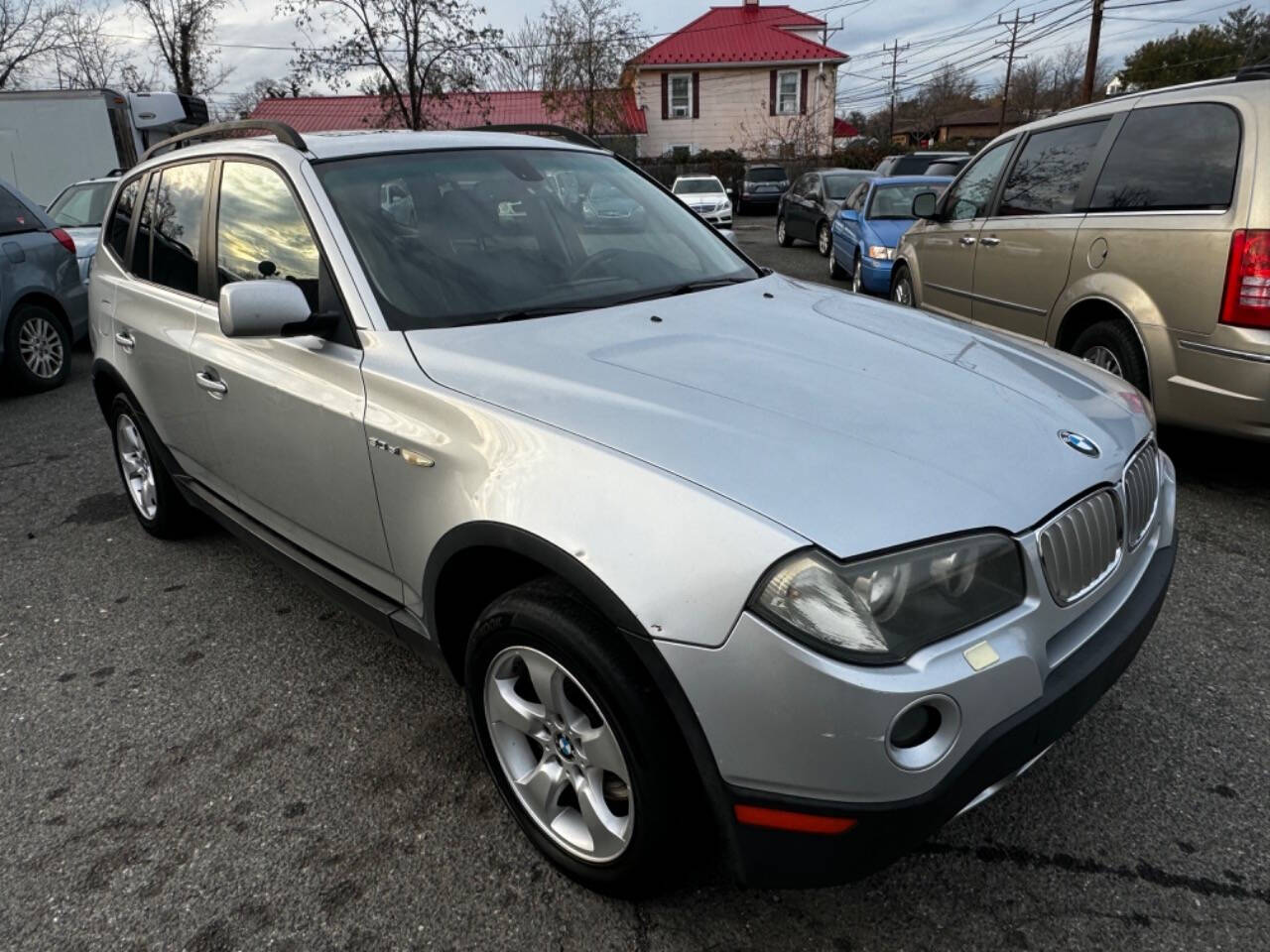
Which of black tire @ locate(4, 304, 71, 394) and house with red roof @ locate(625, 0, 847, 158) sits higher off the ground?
house with red roof @ locate(625, 0, 847, 158)

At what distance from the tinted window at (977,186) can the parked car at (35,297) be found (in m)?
7.38

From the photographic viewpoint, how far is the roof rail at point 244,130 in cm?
299

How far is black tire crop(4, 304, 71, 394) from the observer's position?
7.46 m

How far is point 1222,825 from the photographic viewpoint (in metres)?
2.27

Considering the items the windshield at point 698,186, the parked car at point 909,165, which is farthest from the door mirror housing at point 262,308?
the windshield at point 698,186

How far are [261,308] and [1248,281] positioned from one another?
12.9ft

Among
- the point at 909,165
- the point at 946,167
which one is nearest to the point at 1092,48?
the point at 909,165

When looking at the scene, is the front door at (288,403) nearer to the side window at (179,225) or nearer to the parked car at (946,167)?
the side window at (179,225)

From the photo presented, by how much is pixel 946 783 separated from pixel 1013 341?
5.73 ft

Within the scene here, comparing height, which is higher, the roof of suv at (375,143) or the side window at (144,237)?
the roof of suv at (375,143)

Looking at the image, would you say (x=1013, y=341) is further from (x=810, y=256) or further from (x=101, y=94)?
(x=101, y=94)

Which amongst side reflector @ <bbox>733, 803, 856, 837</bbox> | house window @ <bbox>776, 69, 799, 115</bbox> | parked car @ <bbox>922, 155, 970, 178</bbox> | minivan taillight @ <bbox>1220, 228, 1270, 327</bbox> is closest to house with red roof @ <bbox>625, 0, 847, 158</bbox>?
house window @ <bbox>776, 69, 799, 115</bbox>

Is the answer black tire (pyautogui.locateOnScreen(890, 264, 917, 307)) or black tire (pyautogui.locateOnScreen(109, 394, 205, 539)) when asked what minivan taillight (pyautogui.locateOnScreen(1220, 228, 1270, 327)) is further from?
black tire (pyautogui.locateOnScreen(109, 394, 205, 539))

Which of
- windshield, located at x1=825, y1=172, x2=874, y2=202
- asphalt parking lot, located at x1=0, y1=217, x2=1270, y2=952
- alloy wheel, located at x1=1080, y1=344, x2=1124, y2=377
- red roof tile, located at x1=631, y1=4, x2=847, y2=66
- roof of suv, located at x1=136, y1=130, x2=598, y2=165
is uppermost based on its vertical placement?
red roof tile, located at x1=631, y1=4, x2=847, y2=66
